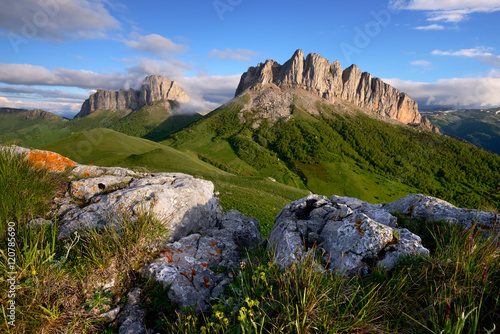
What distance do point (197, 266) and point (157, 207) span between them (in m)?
3.40

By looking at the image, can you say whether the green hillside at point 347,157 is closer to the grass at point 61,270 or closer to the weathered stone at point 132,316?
the grass at point 61,270

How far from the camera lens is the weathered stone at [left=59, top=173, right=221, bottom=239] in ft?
24.1

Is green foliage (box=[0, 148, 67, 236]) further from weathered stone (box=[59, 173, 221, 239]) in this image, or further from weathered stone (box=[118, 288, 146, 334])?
weathered stone (box=[118, 288, 146, 334])

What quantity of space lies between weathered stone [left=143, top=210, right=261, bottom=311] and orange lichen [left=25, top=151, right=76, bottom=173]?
21.3 ft

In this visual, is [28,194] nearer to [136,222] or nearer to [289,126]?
[136,222]

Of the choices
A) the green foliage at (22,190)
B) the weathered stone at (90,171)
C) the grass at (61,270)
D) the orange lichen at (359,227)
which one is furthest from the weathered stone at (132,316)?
the weathered stone at (90,171)

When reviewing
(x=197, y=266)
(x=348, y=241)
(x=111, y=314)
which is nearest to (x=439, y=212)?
(x=348, y=241)

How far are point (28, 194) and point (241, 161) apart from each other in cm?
12847

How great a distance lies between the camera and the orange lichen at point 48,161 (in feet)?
27.1

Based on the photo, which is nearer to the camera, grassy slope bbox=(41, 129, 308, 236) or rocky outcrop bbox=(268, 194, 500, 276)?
rocky outcrop bbox=(268, 194, 500, 276)

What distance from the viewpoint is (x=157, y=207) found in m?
8.71

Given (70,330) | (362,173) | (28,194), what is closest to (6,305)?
(70,330)

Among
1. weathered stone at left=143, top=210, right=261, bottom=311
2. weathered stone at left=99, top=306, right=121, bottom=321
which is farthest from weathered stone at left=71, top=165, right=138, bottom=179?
weathered stone at left=99, top=306, right=121, bottom=321

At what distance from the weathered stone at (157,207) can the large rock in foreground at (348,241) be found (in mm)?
4569
